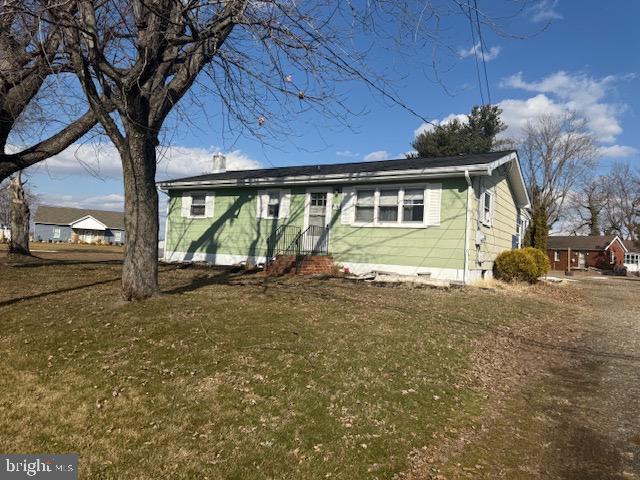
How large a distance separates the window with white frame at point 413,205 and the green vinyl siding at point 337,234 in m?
0.39

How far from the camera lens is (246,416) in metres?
3.97

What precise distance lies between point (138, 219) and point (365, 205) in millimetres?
8986

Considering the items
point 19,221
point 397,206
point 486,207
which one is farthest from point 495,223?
point 19,221

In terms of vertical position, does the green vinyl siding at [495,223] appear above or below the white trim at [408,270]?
above

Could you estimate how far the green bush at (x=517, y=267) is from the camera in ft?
51.0

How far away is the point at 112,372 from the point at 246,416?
1.60m

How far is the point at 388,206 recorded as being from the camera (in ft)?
48.3

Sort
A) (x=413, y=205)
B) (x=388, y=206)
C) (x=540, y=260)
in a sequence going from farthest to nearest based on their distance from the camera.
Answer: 1. (x=540, y=260)
2. (x=388, y=206)
3. (x=413, y=205)

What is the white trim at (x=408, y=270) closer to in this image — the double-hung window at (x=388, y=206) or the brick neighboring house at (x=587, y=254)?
the double-hung window at (x=388, y=206)

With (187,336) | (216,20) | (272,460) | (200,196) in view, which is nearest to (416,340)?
(187,336)

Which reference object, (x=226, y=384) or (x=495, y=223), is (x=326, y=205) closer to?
(x=495, y=223)

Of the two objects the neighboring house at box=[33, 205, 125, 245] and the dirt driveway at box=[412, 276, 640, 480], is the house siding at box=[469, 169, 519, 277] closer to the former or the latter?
the dirt driveway at box=[412, 276, 640, 480]

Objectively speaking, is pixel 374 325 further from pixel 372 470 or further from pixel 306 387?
pixel 372 470

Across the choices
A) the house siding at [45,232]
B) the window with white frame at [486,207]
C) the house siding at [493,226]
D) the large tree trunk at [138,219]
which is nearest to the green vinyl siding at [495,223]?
the house siding at [493,226]
